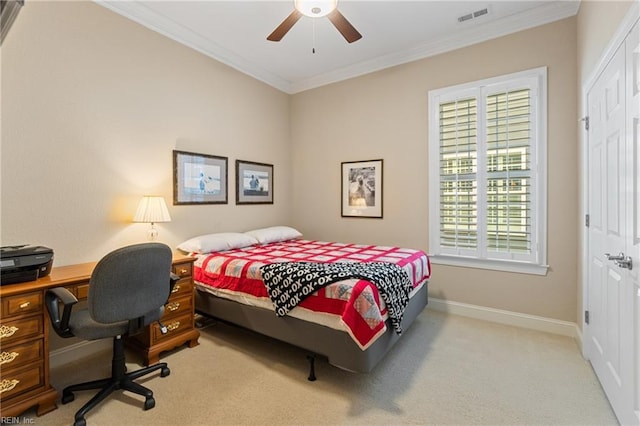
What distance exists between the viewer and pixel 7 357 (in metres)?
1.81

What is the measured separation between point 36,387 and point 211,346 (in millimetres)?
1217

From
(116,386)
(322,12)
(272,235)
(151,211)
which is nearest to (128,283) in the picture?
(116,386)

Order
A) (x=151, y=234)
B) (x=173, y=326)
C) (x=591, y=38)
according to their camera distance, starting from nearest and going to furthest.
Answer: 1. (x=591, y=38)
2. (x=173, y=326)
3. (x=151, y=234)

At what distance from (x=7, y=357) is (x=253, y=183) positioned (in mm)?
2995

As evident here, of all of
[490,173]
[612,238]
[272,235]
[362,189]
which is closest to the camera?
[612,238]

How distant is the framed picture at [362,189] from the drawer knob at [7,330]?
3.50 meters

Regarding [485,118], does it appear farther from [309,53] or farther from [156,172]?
[156,172]

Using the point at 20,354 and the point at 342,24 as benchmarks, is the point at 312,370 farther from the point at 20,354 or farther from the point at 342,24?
the point at 342,24

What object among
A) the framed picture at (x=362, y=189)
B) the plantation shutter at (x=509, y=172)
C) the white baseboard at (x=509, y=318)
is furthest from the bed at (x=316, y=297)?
the plantation shutter at (x=509, y=172)

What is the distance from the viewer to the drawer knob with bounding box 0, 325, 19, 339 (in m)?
1.79

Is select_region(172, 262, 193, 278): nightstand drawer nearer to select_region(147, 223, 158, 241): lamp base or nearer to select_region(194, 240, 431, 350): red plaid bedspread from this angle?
select_region(194, 240, 431, 350): red plaid bedspread

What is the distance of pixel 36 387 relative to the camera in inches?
75.5

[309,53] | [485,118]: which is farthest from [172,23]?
[485,118]

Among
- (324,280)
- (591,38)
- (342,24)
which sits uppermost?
(342,24)
